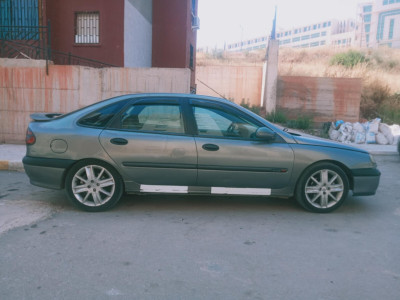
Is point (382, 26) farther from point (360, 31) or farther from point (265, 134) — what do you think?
point (265, 134)

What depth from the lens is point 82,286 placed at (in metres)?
2.89

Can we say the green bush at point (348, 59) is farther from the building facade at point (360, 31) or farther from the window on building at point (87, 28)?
the building facade at point (360, 31)

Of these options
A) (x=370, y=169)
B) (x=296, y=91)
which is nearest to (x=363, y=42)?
(x=296, y=91)

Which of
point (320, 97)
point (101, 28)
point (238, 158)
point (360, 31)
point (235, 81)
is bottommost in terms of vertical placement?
point (238, 158)

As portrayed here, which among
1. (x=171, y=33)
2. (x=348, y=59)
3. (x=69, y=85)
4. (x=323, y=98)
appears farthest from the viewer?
(x=348, y=59)

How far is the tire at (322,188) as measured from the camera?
15.7ft

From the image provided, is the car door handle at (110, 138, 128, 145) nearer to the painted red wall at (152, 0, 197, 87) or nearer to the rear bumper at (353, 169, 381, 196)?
the rear bumper at (353, 169, 381, 196)

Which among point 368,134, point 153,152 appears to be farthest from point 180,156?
point 368,134

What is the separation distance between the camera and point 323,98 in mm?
17359

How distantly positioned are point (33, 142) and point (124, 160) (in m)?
1.21

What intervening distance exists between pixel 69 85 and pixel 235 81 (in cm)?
1556

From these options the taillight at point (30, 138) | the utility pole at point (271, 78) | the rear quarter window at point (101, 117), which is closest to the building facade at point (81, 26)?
the utility pole at point (271, 78)

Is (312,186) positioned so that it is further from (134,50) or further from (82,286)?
(134,50)

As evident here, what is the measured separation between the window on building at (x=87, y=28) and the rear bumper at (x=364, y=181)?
11.9 m
